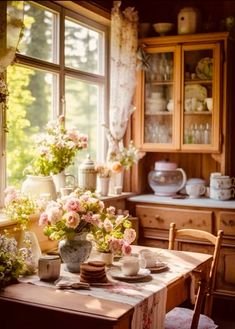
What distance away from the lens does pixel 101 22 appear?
4.62 m

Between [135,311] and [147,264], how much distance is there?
550mm

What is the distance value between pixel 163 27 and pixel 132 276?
2.70m

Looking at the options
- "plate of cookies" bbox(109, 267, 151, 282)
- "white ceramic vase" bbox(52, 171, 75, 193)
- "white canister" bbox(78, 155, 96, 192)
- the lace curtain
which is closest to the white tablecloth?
"plate of cookies" bbox(109, 267, 151, 282)

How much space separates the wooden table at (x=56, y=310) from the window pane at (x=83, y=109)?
2.18 m

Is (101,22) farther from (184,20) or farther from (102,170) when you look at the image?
(102,170)

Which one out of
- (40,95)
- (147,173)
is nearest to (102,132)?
(147,173)

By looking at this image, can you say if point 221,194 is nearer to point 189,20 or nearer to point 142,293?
point 189,20

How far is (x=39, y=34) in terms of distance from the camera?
496 cm

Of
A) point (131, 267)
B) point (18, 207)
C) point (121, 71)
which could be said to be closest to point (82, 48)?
point (121, 71)

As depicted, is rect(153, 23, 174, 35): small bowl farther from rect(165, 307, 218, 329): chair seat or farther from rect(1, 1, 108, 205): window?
rect(165, 307, 218, 329): chair seat

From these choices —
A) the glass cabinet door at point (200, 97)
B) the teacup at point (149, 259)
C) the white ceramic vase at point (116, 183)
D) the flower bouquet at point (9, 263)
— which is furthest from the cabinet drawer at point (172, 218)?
the flower bouquet at point (9, 263)

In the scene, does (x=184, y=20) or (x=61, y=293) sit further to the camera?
(x=184, y=20)

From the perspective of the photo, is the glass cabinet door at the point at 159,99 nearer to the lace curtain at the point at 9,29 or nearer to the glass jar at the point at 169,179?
the glass jar at the point at 169,179

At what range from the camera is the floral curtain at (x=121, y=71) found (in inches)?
179
